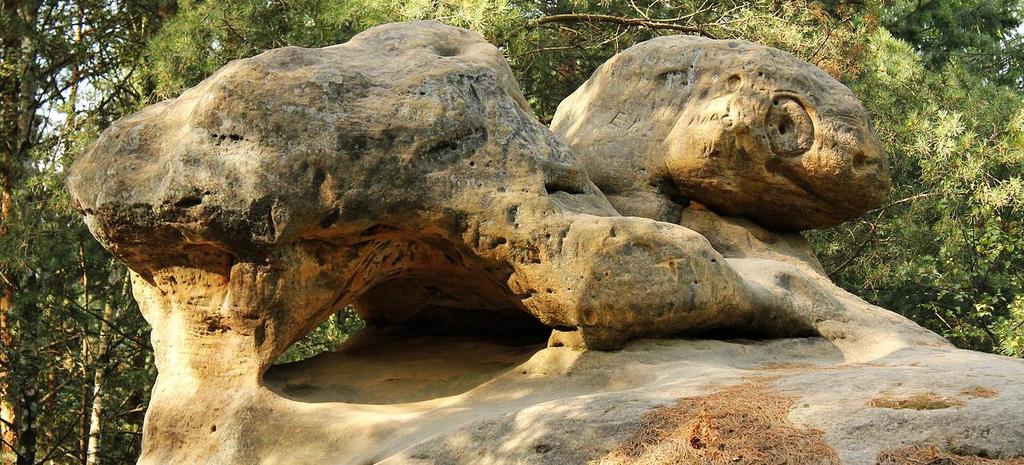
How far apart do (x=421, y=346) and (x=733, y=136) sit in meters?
2.70

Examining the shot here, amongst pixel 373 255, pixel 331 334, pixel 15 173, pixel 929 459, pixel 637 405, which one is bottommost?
pixel 331 334

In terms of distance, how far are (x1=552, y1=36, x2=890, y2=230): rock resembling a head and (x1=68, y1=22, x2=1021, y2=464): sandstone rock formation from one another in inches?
54.1

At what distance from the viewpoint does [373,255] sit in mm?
7355

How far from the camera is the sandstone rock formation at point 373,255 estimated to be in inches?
263

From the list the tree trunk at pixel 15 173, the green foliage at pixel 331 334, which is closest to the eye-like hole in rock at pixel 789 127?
the green foliage at pixel 331 334

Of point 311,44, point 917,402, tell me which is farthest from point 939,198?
point 917,402

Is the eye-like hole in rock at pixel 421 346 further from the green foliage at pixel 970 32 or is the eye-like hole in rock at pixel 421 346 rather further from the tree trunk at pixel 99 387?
the green foliage at pixel 970 32

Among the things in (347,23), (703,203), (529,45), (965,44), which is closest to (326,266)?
(703,203)

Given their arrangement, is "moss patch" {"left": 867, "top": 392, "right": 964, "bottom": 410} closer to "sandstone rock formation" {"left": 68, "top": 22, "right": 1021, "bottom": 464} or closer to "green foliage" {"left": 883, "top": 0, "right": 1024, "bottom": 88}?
"sandstone rock formation" {"left": 68, "top": 22, "right": 1021, "bottom": 464}

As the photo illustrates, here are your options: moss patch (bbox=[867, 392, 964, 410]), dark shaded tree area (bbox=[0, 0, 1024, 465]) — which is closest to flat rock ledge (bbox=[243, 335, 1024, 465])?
moss patch (bbox=[867, 392, 964, 410])

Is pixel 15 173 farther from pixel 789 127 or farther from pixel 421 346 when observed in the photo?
pixel 789 127

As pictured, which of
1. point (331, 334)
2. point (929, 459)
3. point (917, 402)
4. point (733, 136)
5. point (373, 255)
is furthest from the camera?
point (331, 334)

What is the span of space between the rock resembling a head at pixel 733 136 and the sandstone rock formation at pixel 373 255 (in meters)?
1.37

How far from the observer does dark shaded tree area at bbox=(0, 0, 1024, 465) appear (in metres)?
13.3
